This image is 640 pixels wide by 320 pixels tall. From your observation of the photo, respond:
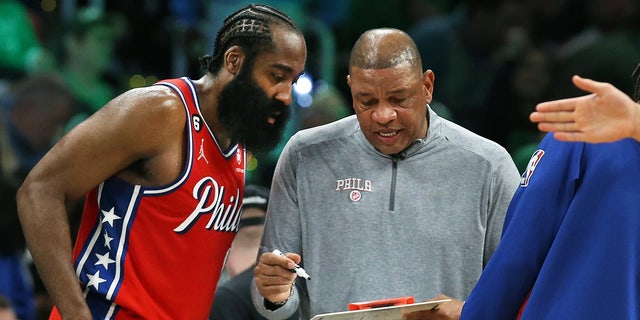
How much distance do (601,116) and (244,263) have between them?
9.21 feet

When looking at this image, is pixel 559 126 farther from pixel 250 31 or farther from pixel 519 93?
pixel 519 93

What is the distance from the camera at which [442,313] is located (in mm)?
3801

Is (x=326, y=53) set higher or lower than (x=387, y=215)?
higher

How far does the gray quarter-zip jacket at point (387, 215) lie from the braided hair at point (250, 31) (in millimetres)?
427

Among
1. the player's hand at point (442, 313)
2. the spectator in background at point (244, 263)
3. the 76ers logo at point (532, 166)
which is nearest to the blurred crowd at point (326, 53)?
the spectator in background at point (244, 263)

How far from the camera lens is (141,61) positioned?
30.0ft

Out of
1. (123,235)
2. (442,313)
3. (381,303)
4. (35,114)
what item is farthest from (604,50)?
(123,235)

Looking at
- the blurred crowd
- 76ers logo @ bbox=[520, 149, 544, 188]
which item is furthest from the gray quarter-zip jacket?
the blurred crowd

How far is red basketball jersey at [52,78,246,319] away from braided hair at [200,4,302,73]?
22cm

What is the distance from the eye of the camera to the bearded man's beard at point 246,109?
409 cm

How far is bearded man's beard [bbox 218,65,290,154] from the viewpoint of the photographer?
13.4 feet

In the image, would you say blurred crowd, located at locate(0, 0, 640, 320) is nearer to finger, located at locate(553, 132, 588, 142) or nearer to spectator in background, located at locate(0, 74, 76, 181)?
spectator in background, located at locate(0, 74, 76, 181)

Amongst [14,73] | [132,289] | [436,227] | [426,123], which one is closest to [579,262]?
[436,227]

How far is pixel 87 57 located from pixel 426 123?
4.95m
